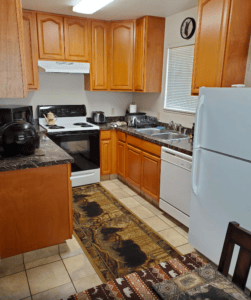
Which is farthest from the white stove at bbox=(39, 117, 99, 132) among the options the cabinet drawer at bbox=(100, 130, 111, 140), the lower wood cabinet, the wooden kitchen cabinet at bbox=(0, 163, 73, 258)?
the wooden kitchen cabinet at bbox=(0, 163, 73, 258)

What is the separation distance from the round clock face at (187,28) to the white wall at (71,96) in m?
1.59

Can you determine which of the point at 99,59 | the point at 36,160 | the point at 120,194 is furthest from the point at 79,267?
the point at 99,59

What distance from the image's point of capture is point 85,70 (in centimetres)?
387

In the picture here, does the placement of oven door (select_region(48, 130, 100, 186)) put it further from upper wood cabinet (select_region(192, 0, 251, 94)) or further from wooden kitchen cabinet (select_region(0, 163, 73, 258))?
upper wood cabinet (select_region(192, 0, 251, 94))

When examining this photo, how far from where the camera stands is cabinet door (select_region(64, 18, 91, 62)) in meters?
3.66

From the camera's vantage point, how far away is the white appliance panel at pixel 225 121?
180 centimetres

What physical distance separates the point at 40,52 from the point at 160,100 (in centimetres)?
189

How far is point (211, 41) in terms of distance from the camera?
2504 millimetres

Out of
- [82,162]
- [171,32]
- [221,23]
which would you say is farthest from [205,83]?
[82,162]

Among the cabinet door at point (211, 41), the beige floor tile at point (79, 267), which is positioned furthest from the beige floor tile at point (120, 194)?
the cabinet door at point (211, 41)

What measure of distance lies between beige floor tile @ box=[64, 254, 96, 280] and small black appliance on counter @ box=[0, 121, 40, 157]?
104cm

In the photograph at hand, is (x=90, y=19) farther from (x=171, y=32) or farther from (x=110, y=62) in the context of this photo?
(x=171, y=32)

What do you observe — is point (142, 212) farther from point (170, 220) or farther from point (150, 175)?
point (150, 175)

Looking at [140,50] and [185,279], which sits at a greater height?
[140,50]
